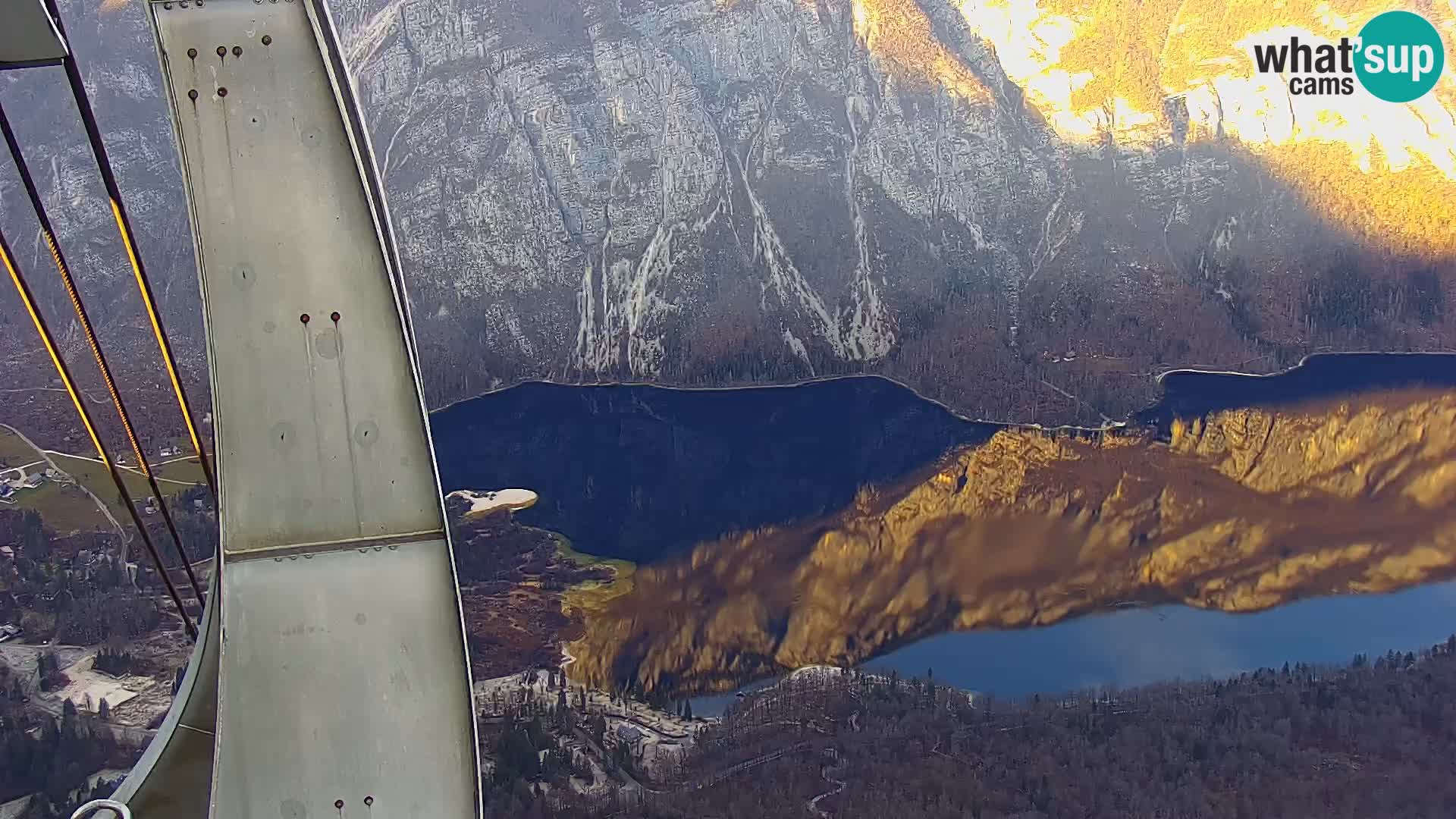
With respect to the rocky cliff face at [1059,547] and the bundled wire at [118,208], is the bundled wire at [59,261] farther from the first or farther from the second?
the rocky cliff face at [1059,547]

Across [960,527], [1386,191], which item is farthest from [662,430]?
[1386,191]

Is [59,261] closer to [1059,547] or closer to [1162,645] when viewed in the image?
[1162,645]

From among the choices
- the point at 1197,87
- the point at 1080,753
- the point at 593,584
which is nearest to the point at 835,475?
the point at 593,584

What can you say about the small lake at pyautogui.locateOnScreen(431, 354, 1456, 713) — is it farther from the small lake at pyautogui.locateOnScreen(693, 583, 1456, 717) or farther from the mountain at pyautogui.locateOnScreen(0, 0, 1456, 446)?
the mountain at pyautogui.locateOnScreen(0, 0, 1456, 446)

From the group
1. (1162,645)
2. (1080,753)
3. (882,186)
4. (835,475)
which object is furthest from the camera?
(882,186)

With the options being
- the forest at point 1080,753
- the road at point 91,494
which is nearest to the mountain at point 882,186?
the road at point 91,494
